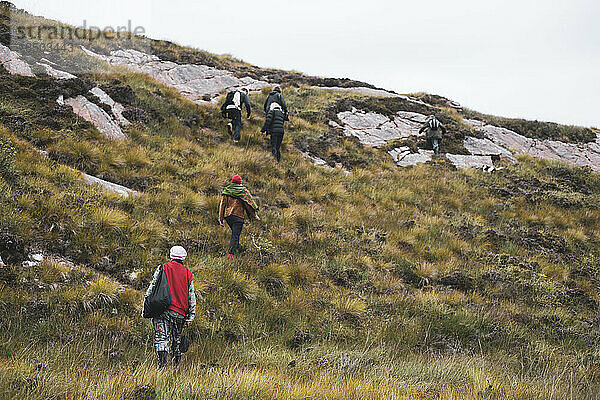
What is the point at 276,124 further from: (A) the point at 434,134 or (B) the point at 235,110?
(A) the point at 434,134

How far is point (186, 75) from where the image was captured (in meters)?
20.1

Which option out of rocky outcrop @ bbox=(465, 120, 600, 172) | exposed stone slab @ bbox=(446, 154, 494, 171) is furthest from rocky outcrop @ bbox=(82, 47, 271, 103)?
rocky outcrop @ bbox=(465, 120, 600, 172)

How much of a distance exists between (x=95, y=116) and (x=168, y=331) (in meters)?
8.24

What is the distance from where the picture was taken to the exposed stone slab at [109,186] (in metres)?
7.68

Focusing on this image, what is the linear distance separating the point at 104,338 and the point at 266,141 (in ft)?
34.6

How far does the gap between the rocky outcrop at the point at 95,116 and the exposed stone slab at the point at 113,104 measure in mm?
408

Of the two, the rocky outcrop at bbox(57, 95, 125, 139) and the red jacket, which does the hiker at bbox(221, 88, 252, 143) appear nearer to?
the rocky outcrop at bbox(57, 95, 125, 139)

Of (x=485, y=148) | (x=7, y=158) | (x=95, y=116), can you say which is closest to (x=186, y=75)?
(x=95, y=116)

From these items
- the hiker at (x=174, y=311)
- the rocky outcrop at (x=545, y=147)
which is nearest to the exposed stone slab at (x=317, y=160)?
the hiker at (x=174, y=311)

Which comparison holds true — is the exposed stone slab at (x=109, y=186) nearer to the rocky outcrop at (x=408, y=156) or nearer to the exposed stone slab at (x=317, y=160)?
the exposed stone slab at (x=317, y=160)

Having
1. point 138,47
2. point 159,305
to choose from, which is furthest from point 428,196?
point 138,47

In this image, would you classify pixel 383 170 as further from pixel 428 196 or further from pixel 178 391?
pixel 178 391

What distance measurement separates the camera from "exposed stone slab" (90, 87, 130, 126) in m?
11.3

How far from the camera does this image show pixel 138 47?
22469 millimetres
